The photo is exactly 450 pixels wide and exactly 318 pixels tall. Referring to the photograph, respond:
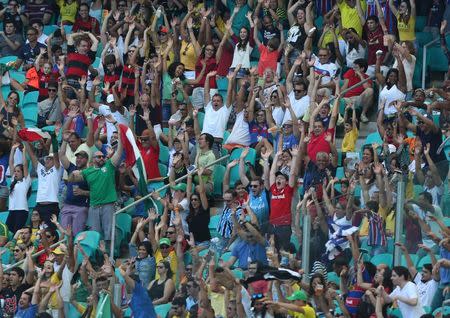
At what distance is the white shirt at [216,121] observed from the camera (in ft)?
73.2

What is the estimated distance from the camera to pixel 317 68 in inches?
888

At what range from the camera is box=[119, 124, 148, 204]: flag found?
71.2 ft

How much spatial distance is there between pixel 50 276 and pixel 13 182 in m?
2.83

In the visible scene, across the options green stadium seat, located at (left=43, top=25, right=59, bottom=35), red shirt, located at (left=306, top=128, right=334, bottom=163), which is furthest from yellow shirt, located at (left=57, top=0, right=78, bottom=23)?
red shirt, located at (left=306, top=128, right=334, bottom=163)

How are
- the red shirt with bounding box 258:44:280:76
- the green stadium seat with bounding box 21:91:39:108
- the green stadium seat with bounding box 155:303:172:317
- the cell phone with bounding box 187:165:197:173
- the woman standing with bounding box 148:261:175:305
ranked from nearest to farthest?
the green stadium seat with bounding box 155:303:172:317, the woman standing with bounding box 148:261:175:305, the cell phone with bounding box 187:165:197:173, the red shirt with bounding box 258:44:280:76, the green stadium seat with bounding box 21:91:39:108

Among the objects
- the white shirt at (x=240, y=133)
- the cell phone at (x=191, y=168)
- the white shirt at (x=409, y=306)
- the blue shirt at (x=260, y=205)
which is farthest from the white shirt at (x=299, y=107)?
the white shirt at (x=409, y=306)

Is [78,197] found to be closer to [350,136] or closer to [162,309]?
[350,136]

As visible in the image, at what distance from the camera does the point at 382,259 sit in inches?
659

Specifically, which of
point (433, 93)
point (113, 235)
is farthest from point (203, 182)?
point (433, 93)

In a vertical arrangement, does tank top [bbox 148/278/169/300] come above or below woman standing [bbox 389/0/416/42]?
below

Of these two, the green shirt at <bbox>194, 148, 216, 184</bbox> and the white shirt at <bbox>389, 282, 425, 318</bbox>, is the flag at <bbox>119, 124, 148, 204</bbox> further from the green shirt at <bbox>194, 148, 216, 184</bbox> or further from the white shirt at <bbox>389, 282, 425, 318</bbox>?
the white shirt at <bbox>389, 282, 425, 318</bbox>

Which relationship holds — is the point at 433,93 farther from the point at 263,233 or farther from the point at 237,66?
the point at 263,233

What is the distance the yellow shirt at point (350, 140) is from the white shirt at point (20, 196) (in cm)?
410

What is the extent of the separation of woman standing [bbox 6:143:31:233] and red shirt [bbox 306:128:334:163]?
3901 mm
